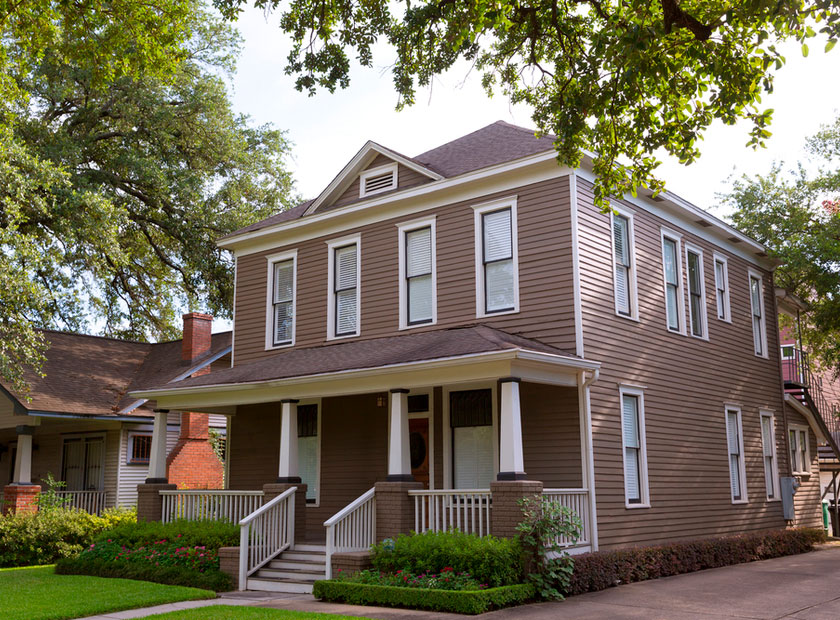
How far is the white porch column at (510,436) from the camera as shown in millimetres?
12594

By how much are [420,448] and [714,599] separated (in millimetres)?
6298

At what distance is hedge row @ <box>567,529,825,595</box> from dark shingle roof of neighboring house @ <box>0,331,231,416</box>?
46.6 feet

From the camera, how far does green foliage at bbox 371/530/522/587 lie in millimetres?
11578

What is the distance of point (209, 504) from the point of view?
1659 centimetres

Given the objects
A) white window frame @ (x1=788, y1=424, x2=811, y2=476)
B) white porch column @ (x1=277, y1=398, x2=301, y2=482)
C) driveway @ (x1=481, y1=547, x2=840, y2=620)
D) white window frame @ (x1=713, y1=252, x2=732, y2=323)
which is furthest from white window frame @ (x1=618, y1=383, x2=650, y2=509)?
white window frame @ (x1=788, y1=424, x2=811, y2=476)

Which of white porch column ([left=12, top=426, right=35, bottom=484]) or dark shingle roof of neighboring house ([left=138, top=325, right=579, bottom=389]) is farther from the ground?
dark shingle roof of neighboring house ([left=138, top=325, right=579, bottom=389])

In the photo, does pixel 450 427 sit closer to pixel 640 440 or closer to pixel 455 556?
pixel 640 440

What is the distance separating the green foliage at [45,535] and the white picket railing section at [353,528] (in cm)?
735

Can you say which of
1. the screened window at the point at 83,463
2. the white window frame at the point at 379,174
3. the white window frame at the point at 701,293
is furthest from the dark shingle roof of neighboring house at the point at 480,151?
the screened window at the point at 83,463

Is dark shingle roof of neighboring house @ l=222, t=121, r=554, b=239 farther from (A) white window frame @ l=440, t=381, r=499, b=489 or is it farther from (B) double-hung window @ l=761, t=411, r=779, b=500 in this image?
(B) double-hung window @ l=761, t=411, r=779, b=500

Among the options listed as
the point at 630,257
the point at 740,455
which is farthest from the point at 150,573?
the point at 740,455

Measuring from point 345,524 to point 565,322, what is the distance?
16.5 feet

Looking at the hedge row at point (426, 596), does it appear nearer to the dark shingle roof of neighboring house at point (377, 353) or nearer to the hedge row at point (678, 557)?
the hedge row at point (678, 557)

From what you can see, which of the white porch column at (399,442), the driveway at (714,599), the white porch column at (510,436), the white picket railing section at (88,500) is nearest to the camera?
the driveway at (714,599)
